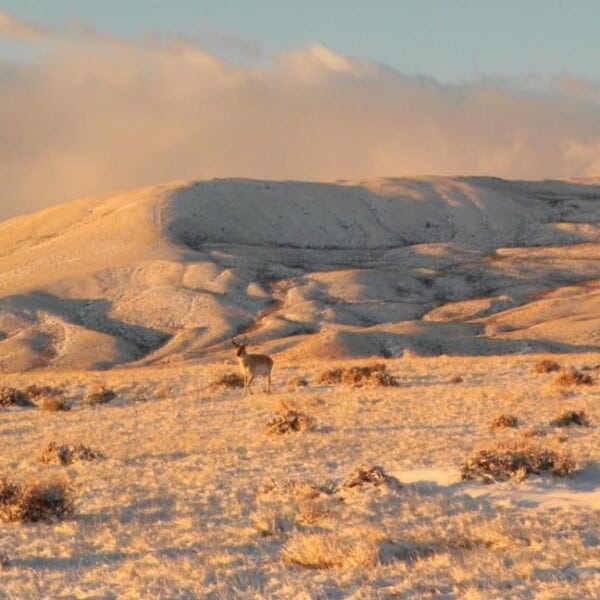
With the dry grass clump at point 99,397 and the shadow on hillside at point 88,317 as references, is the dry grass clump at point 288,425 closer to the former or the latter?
the dry grass clump at point 99,397

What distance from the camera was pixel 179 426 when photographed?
2053cm

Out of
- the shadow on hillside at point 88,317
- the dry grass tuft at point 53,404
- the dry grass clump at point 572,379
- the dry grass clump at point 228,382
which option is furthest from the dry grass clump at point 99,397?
the shadow on hillside at point 88,317

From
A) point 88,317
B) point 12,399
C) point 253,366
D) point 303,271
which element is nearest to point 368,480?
point 253,366

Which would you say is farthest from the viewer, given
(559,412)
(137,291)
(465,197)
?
(465,197)

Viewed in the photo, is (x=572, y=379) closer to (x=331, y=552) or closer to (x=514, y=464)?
(x=514, y=464)

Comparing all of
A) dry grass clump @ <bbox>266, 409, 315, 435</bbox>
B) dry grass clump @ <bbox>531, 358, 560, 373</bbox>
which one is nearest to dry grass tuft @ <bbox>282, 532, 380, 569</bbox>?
dry grass clump @ <bbox>266, 409, 315, 435</bbox>

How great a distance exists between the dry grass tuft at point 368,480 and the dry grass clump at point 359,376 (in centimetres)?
1419

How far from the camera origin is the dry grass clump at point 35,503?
12039mm

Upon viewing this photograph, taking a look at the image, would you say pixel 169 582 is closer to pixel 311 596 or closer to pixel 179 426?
pixel 311 596

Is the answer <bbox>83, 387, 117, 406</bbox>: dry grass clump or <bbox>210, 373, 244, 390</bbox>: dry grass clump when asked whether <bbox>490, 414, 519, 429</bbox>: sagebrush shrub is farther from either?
<bbox>83, 387, 117, 406</bbox>: dry grass clump

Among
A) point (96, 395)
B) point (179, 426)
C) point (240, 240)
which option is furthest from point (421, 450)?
point (240, 240)

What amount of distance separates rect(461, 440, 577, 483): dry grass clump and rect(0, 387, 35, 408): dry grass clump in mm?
17035

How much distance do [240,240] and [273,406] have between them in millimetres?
127082

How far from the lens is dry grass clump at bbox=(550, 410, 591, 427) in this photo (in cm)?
1819
